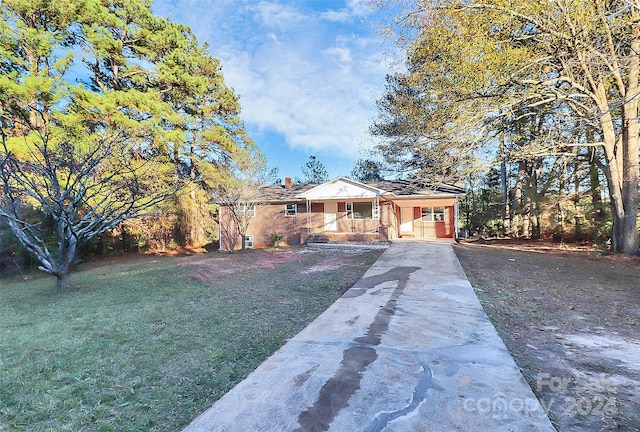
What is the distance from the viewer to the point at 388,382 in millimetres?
2584

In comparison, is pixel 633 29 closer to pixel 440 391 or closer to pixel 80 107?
pixel 440 391

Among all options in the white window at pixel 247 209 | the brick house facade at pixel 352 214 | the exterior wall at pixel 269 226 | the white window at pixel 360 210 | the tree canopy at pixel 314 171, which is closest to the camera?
the white window at pixel 247 209

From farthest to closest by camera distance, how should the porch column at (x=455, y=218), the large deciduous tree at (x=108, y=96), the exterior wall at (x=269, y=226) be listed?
the exterior wall at (x=269, y=226) → the porch column at (x=455, y=218) → the large deciduous tree at (x=108, y=96)

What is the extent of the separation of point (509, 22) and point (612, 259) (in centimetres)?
792

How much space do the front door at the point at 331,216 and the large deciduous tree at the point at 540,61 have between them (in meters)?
8.36

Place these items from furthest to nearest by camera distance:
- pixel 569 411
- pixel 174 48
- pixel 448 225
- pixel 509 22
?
1. pixel 448 225
2. pixel 174 48
3. pixel 509 22
4. pixel 569 411

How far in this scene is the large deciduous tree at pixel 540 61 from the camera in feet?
26.9

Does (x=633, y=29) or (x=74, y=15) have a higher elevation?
(x=74, y=15)

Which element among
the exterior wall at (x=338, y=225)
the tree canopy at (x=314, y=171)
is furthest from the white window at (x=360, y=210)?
the tree canopy at (x=314, y=171)

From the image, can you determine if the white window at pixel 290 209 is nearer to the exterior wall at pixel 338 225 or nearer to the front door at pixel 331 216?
the exterior wall at pixel 338 225

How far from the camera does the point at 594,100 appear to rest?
32.0 ft

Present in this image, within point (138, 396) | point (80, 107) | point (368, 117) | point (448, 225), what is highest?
point (368, 117)

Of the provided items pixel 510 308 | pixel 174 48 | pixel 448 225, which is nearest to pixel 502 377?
pixel 510 308

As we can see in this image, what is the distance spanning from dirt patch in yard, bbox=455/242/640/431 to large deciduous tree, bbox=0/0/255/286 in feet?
28.3
